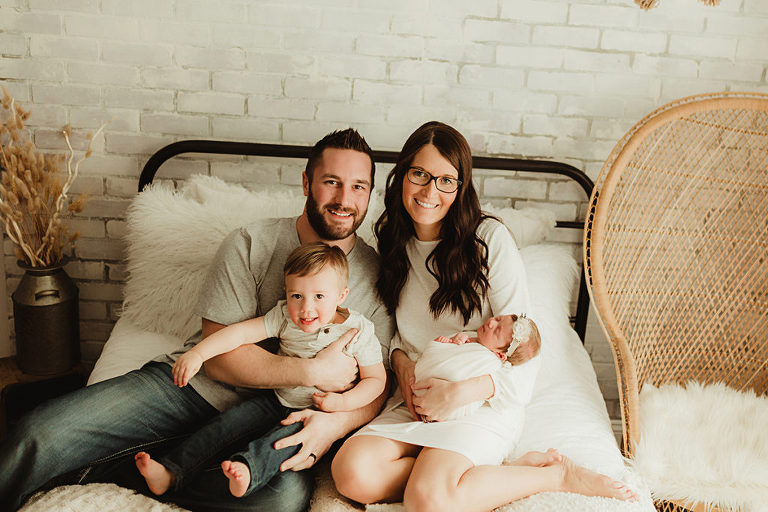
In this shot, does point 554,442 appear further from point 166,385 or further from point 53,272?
point 53,272

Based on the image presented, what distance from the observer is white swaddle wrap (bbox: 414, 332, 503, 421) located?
1.47 meters

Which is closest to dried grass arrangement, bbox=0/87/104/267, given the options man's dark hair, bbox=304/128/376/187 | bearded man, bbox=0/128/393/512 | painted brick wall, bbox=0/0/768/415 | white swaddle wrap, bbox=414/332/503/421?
painted brick wall, bbox=0/0/768/415

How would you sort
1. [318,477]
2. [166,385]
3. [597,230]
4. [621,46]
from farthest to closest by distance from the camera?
[621,46] < [597,230] < [166,385] < [318,477]

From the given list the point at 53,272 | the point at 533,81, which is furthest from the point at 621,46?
the point at 53,272

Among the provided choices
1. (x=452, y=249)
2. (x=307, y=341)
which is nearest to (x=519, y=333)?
(x=452, y=249)

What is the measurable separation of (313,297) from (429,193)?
410 mm

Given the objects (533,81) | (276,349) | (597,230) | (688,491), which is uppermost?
(533,81)

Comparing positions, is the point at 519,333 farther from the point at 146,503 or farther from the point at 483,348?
the point at 146,503

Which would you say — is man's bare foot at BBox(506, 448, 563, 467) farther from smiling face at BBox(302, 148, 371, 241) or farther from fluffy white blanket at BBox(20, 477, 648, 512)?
smiling face at BBox(302, 148, 371, 241)

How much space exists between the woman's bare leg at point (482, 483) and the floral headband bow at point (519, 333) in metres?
0.29

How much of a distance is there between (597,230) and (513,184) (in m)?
0.59

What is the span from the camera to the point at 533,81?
2.19 meters

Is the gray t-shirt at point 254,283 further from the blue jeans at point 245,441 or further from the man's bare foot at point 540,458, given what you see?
the man's bare foot at point 540,458

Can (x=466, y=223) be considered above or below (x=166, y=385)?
above
